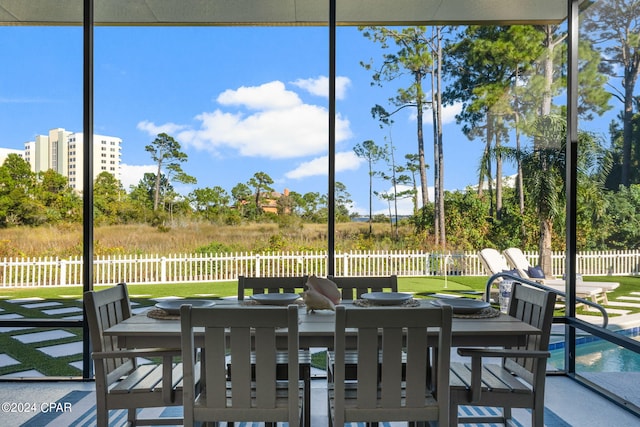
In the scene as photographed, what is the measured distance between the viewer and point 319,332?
1739 mm

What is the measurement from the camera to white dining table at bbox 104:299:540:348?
5.77 ft

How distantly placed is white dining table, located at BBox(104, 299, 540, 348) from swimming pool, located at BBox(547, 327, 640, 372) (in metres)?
1.63

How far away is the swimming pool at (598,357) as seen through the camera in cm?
334

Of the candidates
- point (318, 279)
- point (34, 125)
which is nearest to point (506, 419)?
point (318, 279)

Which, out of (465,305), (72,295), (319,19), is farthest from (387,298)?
(72,295)

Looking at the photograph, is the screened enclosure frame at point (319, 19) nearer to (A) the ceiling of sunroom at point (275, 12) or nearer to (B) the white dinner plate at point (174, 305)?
(A) the ceiling of sunroom at point (275, 12)

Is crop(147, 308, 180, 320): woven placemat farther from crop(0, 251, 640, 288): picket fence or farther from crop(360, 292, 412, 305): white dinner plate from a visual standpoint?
crop(0, 251, 640, 288): picket fence

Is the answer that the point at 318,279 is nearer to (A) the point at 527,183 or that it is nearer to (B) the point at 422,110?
(A) the point at 527,183

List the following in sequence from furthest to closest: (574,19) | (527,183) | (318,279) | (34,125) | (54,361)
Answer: (34,125)
(527,183)
(54,361)
(574,19)
(318,279)

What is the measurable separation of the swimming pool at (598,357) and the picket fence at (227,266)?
3030mm

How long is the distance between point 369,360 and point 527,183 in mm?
6131

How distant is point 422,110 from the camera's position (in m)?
8.08

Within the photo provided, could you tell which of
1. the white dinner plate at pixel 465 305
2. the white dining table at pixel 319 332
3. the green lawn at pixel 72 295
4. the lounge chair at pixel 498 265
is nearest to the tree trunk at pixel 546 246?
the lounge chair at pixel 498 265

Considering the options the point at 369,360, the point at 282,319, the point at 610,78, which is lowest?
the point at 369,360
